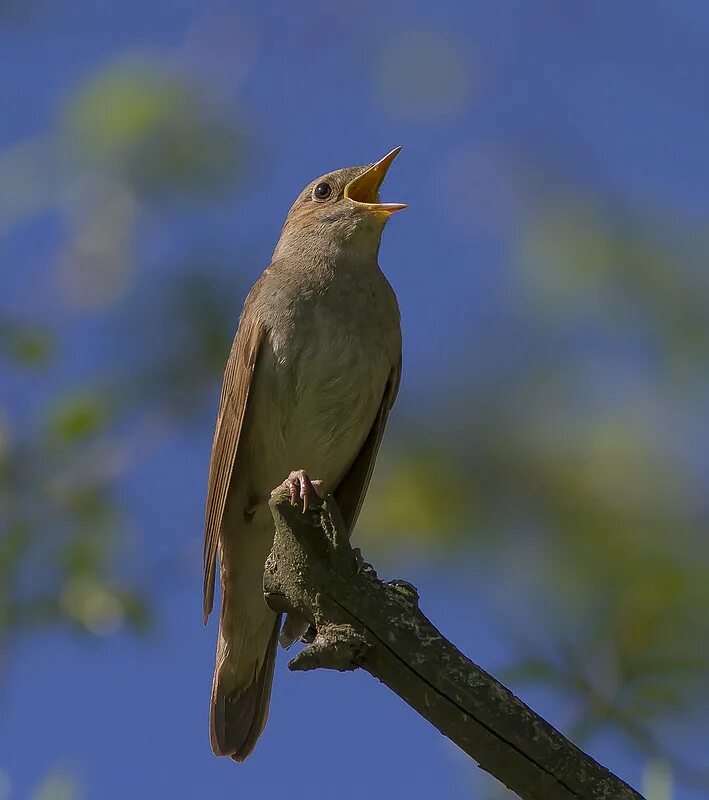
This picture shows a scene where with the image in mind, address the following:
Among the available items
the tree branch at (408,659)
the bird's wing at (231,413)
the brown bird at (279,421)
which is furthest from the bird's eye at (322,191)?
the tree branch at (408,659)

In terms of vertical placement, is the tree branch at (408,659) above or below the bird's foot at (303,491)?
below

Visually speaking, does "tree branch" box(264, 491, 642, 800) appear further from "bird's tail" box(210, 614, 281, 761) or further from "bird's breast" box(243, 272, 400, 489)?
"bird's tail" box(210, 614, 281, 761)

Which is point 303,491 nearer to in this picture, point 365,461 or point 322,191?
point 365,461

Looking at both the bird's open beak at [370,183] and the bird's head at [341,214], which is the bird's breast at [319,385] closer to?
the bird's head at [341,214]

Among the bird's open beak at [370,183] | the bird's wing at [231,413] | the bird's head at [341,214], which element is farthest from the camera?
the bird's open beak at [370,183]

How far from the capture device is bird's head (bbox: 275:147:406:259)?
21.4ft

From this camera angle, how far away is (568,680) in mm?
3615

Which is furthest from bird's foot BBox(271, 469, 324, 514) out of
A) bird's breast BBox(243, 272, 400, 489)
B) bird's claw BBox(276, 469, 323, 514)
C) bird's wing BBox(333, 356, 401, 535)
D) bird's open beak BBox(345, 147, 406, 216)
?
bird's open beak BBox(345, 147, 406, 216)

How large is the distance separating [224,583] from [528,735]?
310 centimetres

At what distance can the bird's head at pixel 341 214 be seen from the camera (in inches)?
257

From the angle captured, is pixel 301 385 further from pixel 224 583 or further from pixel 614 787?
pixel 614 787

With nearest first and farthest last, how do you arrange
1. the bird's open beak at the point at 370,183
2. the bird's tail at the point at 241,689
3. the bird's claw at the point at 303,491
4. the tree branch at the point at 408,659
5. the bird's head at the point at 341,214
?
the tree branch at the point at 408,659 → the bird's claw at the point at 303,491 → the bird's tail at the point at 241,689 → the bird's head at the point at 341,214 → the bird's open beak at the point at 370,183

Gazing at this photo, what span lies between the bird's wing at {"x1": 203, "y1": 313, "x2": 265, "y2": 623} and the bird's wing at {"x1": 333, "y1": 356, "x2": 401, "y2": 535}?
620 mm

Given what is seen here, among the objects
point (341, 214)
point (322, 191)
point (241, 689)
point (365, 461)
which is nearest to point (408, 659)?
point (241, 689)
